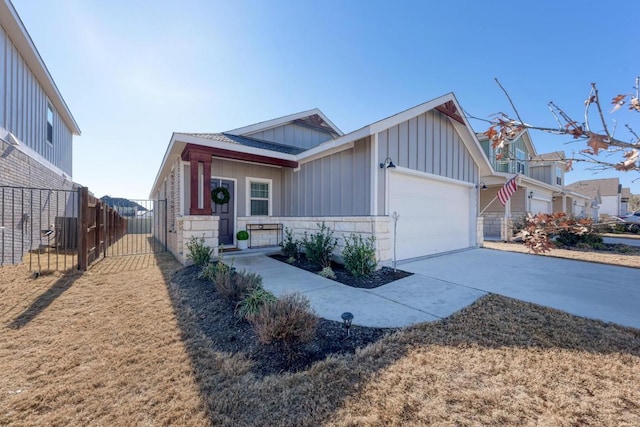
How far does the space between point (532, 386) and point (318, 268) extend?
4.62 m

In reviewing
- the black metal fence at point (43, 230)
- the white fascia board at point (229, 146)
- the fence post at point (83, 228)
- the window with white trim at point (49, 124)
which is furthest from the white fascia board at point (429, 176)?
the window with white trim at point (49, 124)

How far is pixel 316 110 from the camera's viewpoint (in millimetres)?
10922

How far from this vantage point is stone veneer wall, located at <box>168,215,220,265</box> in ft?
21.9

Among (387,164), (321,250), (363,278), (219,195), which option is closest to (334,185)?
(387,164)

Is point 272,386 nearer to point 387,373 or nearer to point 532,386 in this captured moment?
point 387,373

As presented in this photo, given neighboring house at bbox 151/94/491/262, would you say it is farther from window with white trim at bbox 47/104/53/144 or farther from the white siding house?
window with white trim at bbox 47/104/53/144

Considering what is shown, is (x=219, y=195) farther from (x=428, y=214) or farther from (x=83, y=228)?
(x=428, y=214)

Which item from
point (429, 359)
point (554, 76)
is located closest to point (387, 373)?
point (429, 359)

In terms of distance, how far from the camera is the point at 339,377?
88.8 inches

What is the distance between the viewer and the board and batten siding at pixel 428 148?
6.53 meters

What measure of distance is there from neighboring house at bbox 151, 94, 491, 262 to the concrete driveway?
A: 1183mm

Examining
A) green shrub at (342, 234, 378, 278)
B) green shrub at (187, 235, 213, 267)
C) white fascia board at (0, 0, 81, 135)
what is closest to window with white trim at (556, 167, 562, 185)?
green shrub at (342, 234, 378, 278)

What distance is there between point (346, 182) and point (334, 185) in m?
0.45

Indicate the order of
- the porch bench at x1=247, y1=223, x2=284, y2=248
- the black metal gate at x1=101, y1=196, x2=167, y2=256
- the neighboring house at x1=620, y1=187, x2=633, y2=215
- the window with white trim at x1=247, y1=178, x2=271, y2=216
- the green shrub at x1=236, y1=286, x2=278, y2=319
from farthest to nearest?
the neighboring house at x1=620, y1=187, x2=633, y2=215, the black metal gate at x1=101, y1=196, x2=167, y2=256, the window with white trim at x1=247, y1=178, x2=271, y2=216, the porch bench at x1=247, y1=223, x2=284, y2=248, the green shrub at x1=236, y1=286, x2=278, y2=319
